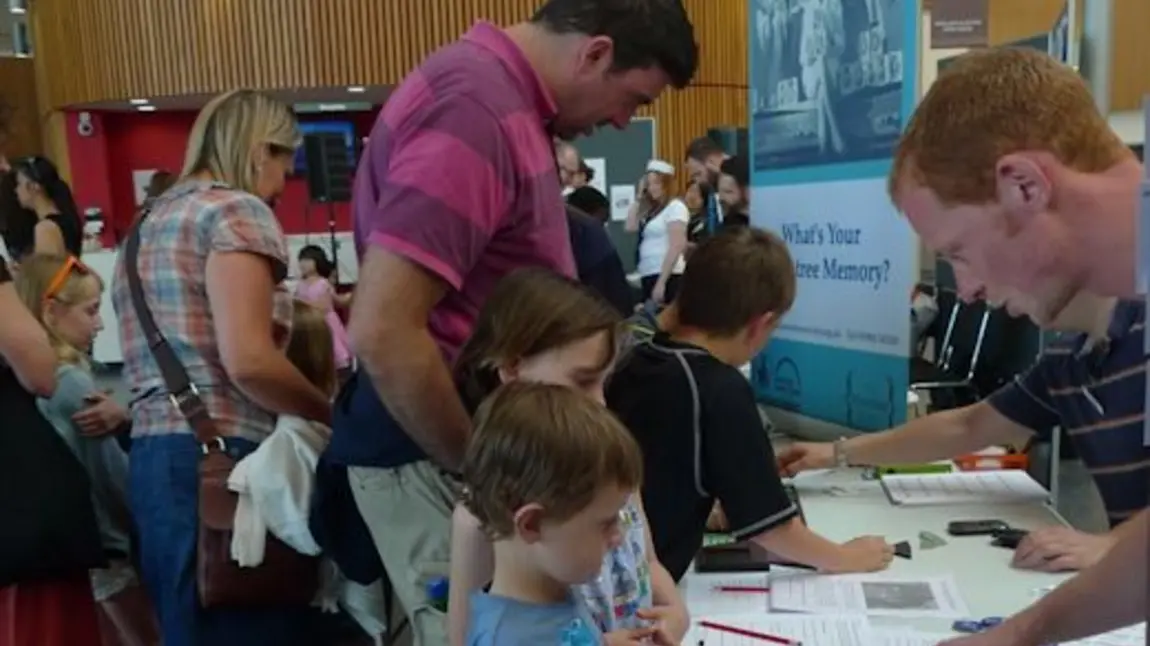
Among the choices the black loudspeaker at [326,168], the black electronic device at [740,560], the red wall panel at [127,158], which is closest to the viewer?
the black electronic device at [740,560]

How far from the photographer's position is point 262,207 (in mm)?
1959

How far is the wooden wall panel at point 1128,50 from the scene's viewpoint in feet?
7.47

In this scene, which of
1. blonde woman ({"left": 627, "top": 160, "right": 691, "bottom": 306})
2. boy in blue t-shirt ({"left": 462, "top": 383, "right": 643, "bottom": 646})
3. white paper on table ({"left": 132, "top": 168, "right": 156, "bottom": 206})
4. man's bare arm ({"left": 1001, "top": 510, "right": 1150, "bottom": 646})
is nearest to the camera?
man's bare arm ({"left": 1001, "top": 510, "right": 1150, "bottom": 646})

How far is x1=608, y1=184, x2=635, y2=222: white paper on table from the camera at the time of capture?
32.1 ft

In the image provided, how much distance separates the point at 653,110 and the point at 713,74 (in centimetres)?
79

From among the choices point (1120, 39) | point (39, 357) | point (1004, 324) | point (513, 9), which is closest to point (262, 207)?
point (39, 357)

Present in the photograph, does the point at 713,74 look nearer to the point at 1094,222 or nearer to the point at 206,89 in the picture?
the point at 206,89

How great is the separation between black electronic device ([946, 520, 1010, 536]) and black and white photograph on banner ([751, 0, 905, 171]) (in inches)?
33.5

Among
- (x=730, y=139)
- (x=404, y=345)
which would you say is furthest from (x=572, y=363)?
(x=730, y=139)

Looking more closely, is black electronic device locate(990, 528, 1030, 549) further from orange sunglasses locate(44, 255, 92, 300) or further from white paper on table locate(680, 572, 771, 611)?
orange sunglasses locate(44, 255, 92, 300)

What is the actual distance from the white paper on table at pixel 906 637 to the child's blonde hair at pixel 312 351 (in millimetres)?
1197

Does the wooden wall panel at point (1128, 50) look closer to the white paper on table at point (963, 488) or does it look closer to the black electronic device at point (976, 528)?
the white paper on table at point (963, 488)

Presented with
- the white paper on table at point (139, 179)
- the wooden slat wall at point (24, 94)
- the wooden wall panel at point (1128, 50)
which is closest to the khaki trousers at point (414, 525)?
the wooden wall panel at point (1128, 50)

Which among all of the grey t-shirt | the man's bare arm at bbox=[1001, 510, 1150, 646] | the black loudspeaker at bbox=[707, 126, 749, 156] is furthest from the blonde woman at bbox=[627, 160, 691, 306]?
the man's bare arm at bbox=[1001, 510, 1150, 646]
